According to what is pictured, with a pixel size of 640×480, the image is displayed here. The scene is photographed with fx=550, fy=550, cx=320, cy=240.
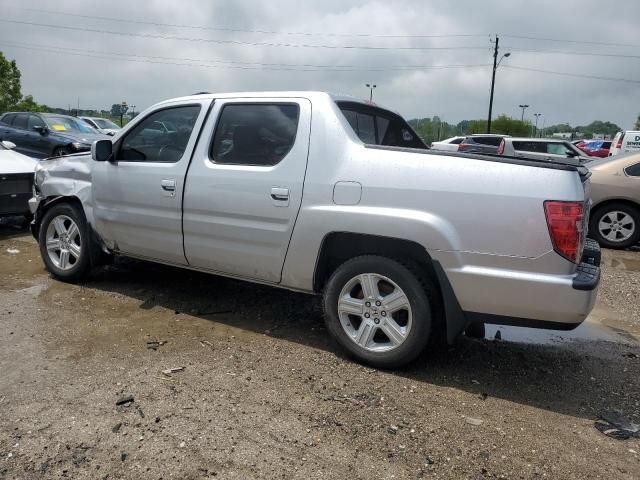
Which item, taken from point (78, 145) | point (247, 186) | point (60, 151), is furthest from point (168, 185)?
point (60, 151)

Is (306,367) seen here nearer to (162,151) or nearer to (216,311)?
(216,311)

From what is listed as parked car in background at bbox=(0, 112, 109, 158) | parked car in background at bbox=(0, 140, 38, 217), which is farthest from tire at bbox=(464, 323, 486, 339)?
parked car in background at bbox=(0, 112, 109, 158)

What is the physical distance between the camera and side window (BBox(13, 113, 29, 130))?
14070mm

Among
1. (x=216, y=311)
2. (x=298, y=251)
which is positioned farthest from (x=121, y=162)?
(x=298, y=251)

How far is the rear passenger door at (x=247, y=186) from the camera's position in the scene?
12.8 ft

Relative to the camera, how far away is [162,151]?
4.66 metres

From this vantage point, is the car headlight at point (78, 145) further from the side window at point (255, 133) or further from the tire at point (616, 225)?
the tire at point (616, 225)

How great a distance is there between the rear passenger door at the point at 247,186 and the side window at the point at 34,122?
36.9 feet

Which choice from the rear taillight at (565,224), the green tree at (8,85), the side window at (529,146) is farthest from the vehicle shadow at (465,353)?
the green tree at (8,85)

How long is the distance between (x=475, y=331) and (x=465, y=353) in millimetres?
356

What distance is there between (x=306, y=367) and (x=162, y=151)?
7.34 ft

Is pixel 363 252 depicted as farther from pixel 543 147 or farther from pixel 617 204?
pixel 543 147

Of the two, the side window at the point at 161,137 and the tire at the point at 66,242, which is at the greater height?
the side window at the point at 161,137

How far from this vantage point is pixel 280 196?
3869 millimetres
